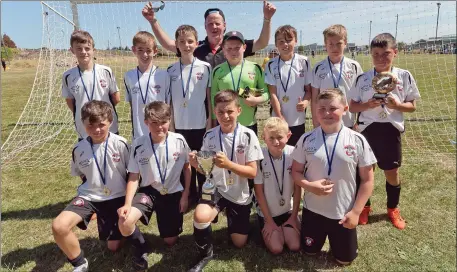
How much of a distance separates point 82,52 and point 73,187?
2.21 m

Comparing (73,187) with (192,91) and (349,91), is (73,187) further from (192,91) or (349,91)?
(349,91)

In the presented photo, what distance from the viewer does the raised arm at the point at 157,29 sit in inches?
150

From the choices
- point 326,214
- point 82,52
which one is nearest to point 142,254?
point 326,214

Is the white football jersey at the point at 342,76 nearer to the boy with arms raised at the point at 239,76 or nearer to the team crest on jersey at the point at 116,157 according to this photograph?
the boy with arms raised at the point at 239,76

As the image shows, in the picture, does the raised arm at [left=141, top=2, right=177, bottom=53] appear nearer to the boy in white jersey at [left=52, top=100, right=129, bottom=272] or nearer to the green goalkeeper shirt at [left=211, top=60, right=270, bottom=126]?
the green goalkeeper shirt at [left=211, top=60, right=270, bottom=126]

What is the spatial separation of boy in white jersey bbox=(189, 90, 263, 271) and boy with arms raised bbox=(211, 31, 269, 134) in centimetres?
48

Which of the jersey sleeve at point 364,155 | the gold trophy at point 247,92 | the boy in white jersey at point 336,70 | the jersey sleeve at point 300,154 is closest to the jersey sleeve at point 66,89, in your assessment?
the gold trophy at point 247,92

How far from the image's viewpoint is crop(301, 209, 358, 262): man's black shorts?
2.80 meters

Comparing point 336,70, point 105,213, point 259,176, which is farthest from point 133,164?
point 336,70

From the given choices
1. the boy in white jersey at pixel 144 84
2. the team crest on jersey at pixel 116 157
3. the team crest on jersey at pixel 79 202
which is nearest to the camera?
the team crest on jersey at pixel 79 202

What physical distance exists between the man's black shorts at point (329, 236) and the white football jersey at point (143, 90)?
193 cm

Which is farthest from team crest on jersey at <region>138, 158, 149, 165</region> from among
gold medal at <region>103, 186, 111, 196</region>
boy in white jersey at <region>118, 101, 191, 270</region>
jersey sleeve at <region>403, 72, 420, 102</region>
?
jersey sleeve at <region>403, 72, 420, 102</region>

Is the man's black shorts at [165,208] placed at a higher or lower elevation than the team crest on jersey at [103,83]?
lower

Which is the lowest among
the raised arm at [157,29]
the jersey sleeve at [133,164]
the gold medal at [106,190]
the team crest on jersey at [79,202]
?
the team crest on jersey at [79,202]
